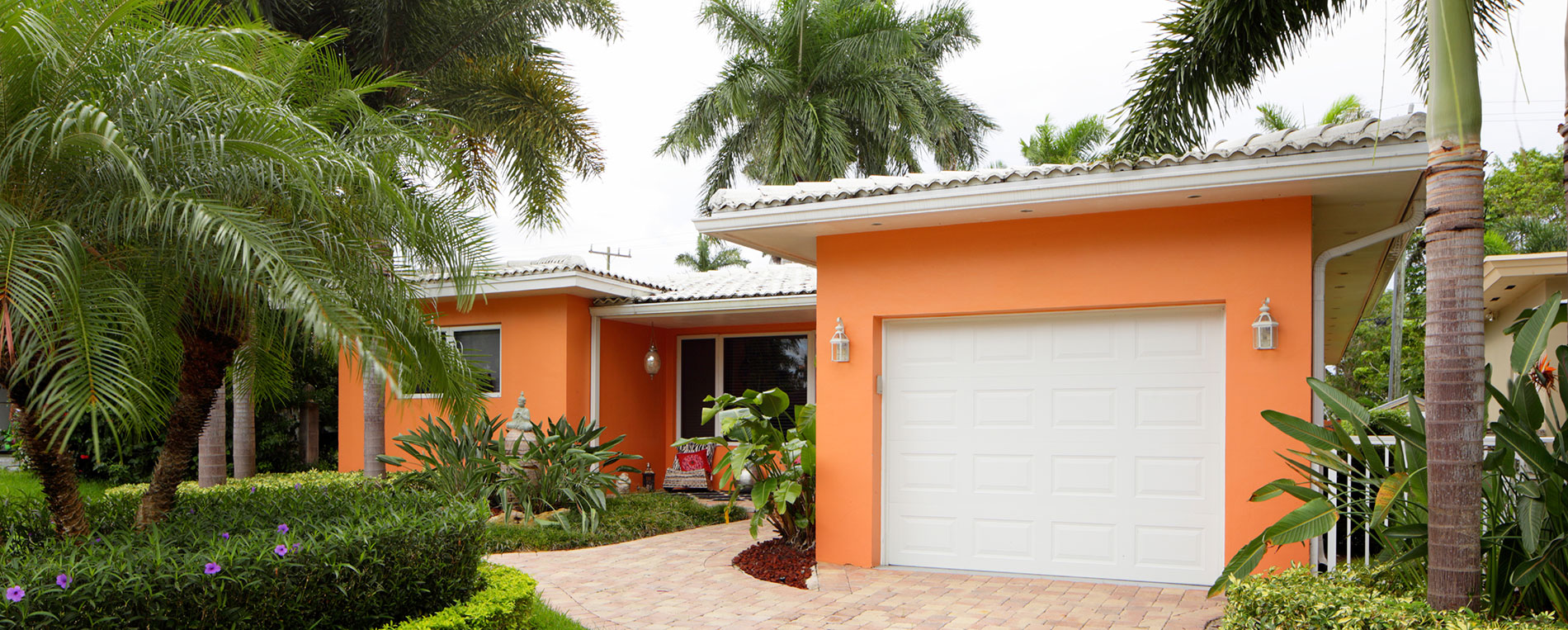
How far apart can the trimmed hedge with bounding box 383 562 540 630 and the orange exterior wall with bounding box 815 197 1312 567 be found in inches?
113

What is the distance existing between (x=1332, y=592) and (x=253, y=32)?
5.71 metres

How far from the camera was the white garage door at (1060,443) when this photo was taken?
689cm

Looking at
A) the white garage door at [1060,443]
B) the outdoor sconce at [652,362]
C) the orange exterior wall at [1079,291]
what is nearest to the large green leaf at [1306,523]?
the orange exterior wall at [1079,291]

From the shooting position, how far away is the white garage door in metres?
6.89

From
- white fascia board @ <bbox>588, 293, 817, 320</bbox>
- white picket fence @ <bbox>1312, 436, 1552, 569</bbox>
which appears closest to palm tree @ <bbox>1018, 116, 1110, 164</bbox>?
white fascia board @ <bbox>588, 293, 817, 320</bbox>

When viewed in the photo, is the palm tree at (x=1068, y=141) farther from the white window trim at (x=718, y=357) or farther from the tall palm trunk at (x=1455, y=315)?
the tall palm trunk at (x=1455, y=315)

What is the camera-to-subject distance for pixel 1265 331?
6531 millimetres

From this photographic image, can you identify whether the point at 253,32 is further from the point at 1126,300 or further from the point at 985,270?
the point at 1126,300

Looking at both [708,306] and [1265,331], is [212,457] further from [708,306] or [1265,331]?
[1265,331]

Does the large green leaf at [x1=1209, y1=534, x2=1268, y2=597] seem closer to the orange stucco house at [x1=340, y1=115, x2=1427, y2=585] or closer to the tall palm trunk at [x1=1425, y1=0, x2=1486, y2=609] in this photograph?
the tall palm trunk at [x1=1425, y1=0, x2=1486, y2=609]

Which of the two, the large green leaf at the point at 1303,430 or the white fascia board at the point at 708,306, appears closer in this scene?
the large green leaf at the point at 1303,430

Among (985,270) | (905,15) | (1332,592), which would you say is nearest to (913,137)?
(905,15)

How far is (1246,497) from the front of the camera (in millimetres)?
6602

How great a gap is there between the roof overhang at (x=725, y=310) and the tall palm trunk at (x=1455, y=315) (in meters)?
7.86
